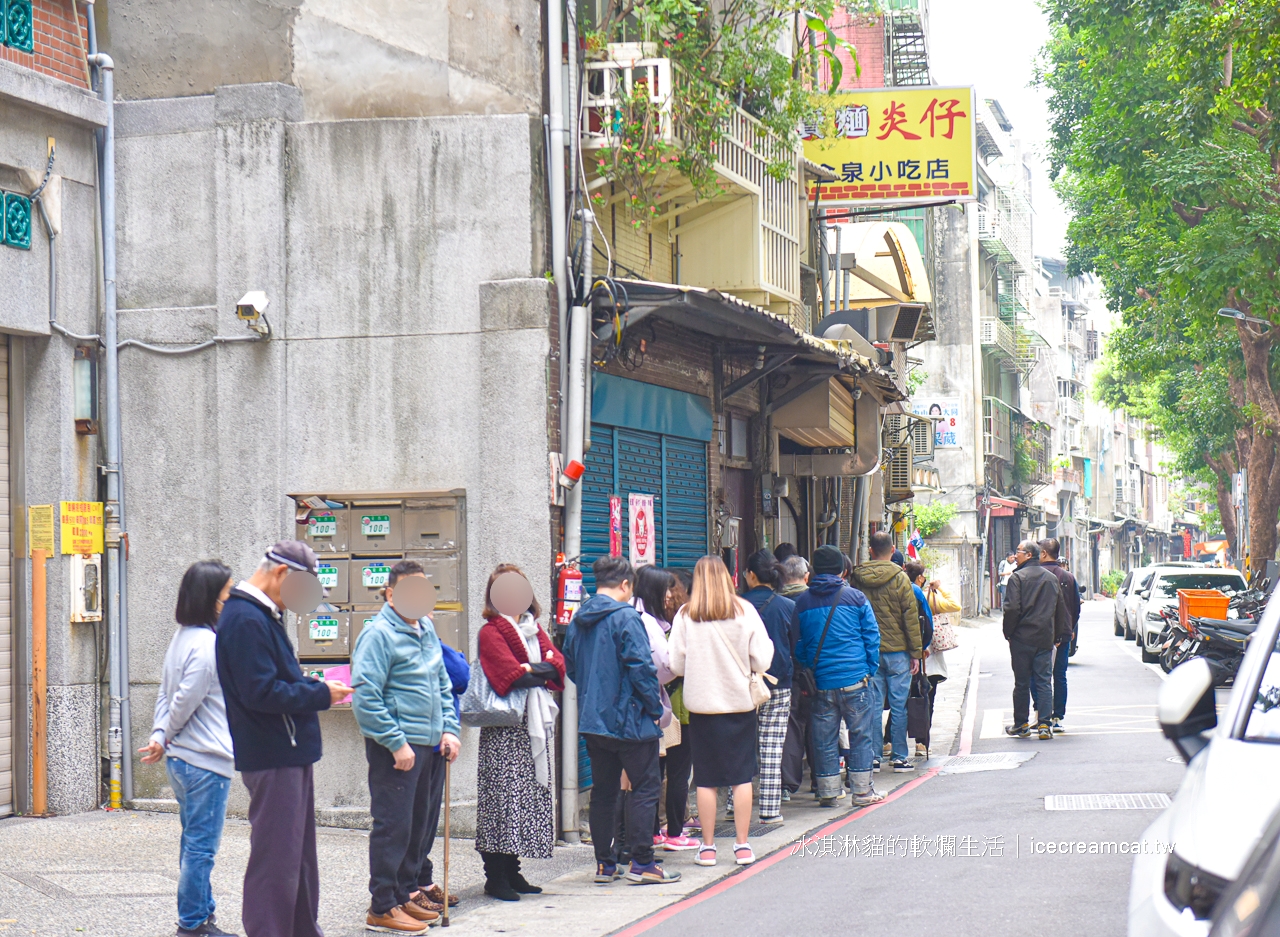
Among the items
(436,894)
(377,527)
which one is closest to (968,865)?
(436,894)

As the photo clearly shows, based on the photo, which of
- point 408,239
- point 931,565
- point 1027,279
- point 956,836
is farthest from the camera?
point 1027,279

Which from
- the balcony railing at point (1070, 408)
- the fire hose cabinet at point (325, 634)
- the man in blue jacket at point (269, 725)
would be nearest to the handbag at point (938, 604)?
the fire hose cabinet at point (325, 634)

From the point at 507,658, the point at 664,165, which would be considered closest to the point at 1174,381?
the point at 664,165

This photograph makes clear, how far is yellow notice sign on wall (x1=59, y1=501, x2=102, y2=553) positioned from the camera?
9.96 m

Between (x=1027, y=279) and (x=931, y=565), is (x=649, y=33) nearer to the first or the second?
(x=931, y=565)

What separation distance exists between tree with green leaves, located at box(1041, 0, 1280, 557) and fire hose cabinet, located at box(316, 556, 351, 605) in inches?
455

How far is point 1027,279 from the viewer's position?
2537 inches

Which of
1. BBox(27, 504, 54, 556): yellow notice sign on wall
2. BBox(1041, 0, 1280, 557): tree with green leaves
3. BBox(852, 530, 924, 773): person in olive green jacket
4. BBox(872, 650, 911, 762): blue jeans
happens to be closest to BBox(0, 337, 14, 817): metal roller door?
BBox(27, 504, 54, 556): yellow notice sign on wall

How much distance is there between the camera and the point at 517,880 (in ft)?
26.5

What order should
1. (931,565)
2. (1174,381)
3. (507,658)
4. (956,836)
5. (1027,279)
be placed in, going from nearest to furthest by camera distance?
(507,658)
(956,836)
(1174,381)
(931,565)
(1027,279)

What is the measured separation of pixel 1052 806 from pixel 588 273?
487 cm

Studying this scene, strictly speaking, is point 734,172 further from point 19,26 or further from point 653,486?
point 19,26

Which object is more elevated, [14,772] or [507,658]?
[507,658]

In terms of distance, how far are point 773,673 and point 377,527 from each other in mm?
2908
